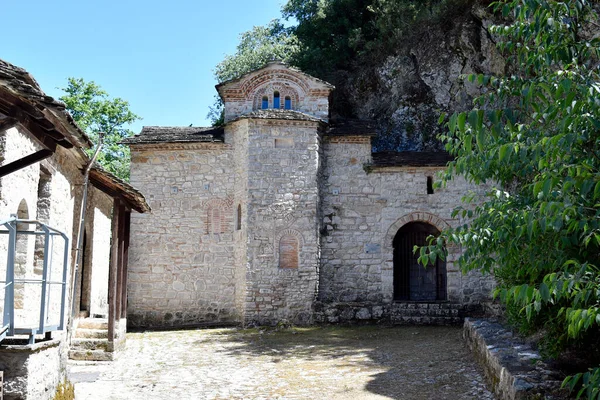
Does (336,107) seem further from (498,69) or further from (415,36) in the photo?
(498,69)

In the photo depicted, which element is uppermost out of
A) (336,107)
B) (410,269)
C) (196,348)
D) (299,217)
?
(336,107)

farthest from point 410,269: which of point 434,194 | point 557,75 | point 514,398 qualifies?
point 557,75

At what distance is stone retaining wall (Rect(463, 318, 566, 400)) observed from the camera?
5.48m

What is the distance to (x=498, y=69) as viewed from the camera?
634 inches

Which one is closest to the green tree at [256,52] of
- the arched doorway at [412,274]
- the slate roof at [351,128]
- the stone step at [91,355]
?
the slate roof at [351,128]

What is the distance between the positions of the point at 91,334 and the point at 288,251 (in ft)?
17.7

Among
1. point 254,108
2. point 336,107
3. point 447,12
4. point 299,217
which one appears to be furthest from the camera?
point 336,107

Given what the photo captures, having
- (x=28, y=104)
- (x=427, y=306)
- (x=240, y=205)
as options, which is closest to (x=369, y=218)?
(x=427, y=306)

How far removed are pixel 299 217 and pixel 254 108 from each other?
332 centimetres

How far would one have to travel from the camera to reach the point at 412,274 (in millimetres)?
16812

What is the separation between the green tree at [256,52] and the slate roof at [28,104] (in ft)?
50.7

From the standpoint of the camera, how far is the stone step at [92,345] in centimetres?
971

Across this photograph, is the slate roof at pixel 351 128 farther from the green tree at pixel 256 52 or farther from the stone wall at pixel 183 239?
the green tree at pixel 256 52

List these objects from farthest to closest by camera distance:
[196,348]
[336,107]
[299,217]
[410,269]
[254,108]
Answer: [336,107] < [410,269] < [254,108] < [299,217] < [196,348]
